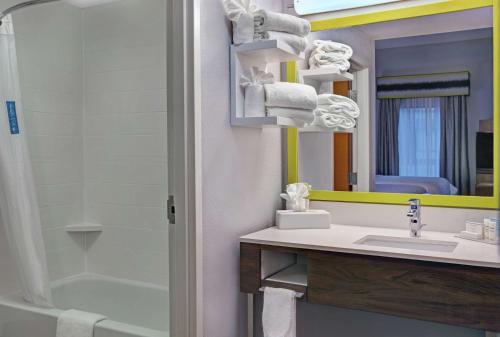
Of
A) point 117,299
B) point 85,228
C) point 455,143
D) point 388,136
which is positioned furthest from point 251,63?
point 117,299

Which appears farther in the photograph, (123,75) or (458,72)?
(123,75)

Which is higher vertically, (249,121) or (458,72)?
(458,72)

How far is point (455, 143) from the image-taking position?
188 cm

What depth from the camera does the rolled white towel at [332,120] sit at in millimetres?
2096

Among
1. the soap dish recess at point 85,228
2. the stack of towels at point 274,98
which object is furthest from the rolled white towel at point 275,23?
the soap dish recess at point 85,228

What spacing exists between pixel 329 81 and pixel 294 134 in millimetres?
292

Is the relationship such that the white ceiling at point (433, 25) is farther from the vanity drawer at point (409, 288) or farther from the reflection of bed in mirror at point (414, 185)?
the vanity drawer at point (409, 288)

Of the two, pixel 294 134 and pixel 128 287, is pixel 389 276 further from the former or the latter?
pixel 128 287

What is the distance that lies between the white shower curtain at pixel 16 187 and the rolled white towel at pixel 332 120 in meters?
1.39

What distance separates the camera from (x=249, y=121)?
72.3 inches

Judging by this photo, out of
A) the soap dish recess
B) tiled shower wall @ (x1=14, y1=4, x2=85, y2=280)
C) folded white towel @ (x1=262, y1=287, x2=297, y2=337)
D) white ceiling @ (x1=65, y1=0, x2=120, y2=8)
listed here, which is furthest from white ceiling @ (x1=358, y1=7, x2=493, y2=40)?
the soap dish recess

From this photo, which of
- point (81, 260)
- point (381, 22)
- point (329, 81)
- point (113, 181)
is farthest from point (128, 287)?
point (381, 22)

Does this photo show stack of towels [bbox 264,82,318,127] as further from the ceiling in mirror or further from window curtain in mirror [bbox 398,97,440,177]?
window curtain in mirror [bbox 398,97,440,177]

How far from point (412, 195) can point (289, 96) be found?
0.67m
